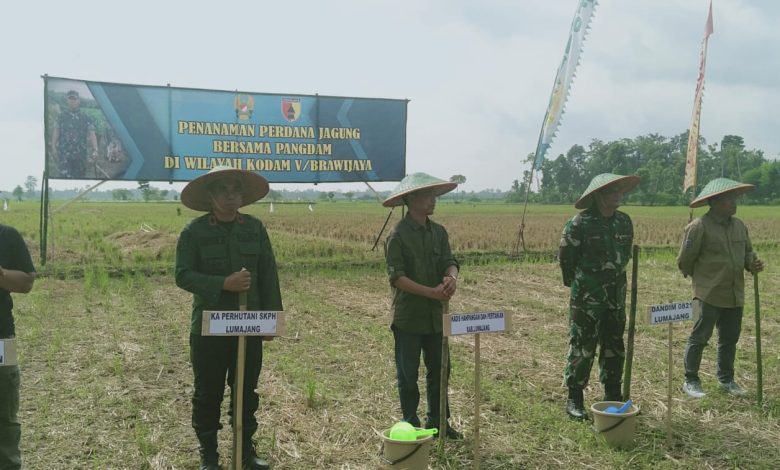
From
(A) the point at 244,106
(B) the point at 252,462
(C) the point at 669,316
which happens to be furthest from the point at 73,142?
(C) the point at 669,316

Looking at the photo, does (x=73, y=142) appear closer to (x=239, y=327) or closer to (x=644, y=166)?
(x=239, y=327)

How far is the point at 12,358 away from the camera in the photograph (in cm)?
306

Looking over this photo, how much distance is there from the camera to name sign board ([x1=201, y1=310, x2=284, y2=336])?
11.0 ft

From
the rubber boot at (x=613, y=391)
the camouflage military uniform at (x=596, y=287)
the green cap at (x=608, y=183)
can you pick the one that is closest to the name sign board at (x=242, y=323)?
the camouflage military uniform at (x=596, y=287)

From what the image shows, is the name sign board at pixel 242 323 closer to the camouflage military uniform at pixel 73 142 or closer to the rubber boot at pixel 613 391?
the rubber boot at pixel 613 391

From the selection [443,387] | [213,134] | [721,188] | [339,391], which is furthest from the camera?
[213,134]

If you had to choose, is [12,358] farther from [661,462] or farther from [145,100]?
[145,100]

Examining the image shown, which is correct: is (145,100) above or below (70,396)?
above

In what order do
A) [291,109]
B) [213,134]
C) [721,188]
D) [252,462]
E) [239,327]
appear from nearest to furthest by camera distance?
1. [239,327]
2. [252,462]
3. [721,188]
4. [213,134]
5. [291,109]

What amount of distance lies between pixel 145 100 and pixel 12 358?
1079 cm

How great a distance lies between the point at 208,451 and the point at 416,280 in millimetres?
1694

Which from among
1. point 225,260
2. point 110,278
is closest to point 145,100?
point 110,278

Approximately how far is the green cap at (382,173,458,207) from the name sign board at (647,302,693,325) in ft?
5.33

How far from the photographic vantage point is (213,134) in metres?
13.3
